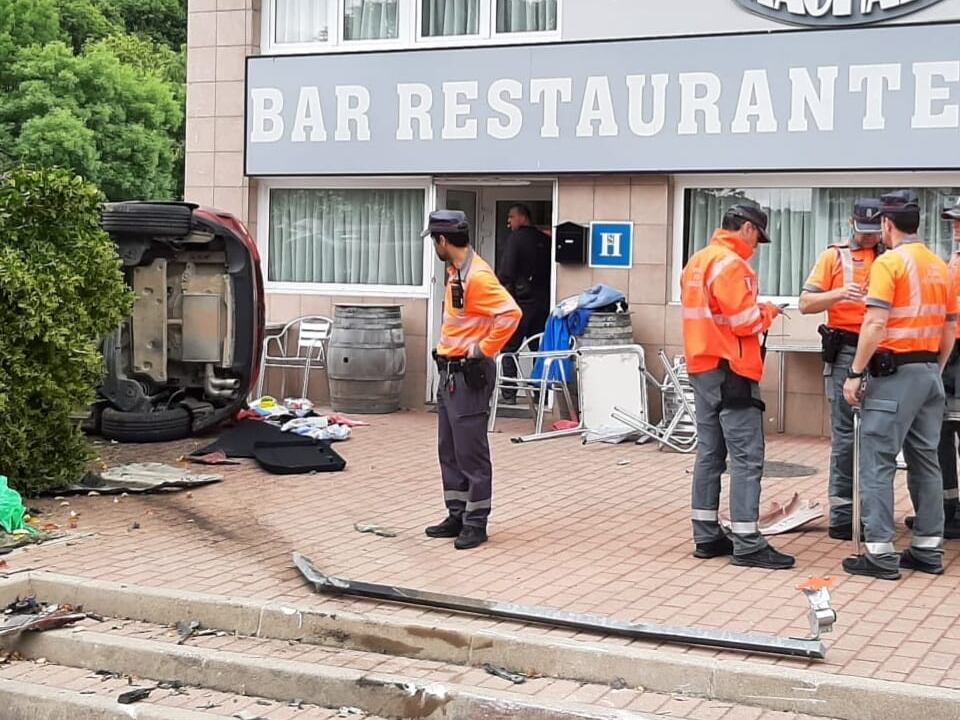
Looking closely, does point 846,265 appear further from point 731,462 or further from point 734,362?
point 731,462

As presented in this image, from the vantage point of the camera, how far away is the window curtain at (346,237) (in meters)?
14.4

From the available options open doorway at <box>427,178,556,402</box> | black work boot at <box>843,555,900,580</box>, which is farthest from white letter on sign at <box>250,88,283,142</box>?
black work boot at <box>843,555,900,580</box>

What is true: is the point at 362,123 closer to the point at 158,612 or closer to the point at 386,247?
the point at 386,247

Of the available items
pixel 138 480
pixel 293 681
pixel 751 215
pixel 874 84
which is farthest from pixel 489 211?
pixel 293 681

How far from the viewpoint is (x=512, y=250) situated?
13.7 meters

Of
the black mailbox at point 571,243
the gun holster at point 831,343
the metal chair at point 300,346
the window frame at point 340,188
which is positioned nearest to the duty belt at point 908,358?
the gun holster at point 831,343

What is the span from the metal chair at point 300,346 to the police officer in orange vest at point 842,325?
6.81 meters

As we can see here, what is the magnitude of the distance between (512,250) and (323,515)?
5.42m

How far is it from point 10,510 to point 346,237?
699cm

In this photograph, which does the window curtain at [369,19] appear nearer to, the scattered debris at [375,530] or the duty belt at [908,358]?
the scattered debris at [375,530]

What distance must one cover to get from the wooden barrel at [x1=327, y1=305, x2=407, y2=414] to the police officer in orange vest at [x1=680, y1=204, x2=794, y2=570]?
6168 millimetres

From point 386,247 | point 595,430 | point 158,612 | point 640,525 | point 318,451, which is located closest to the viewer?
point 158,612

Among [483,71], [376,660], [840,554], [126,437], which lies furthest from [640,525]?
[483,71]

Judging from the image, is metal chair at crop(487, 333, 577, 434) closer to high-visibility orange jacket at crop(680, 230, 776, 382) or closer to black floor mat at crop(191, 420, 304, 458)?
black floor mat at crop(191, 420, 304, 458)
